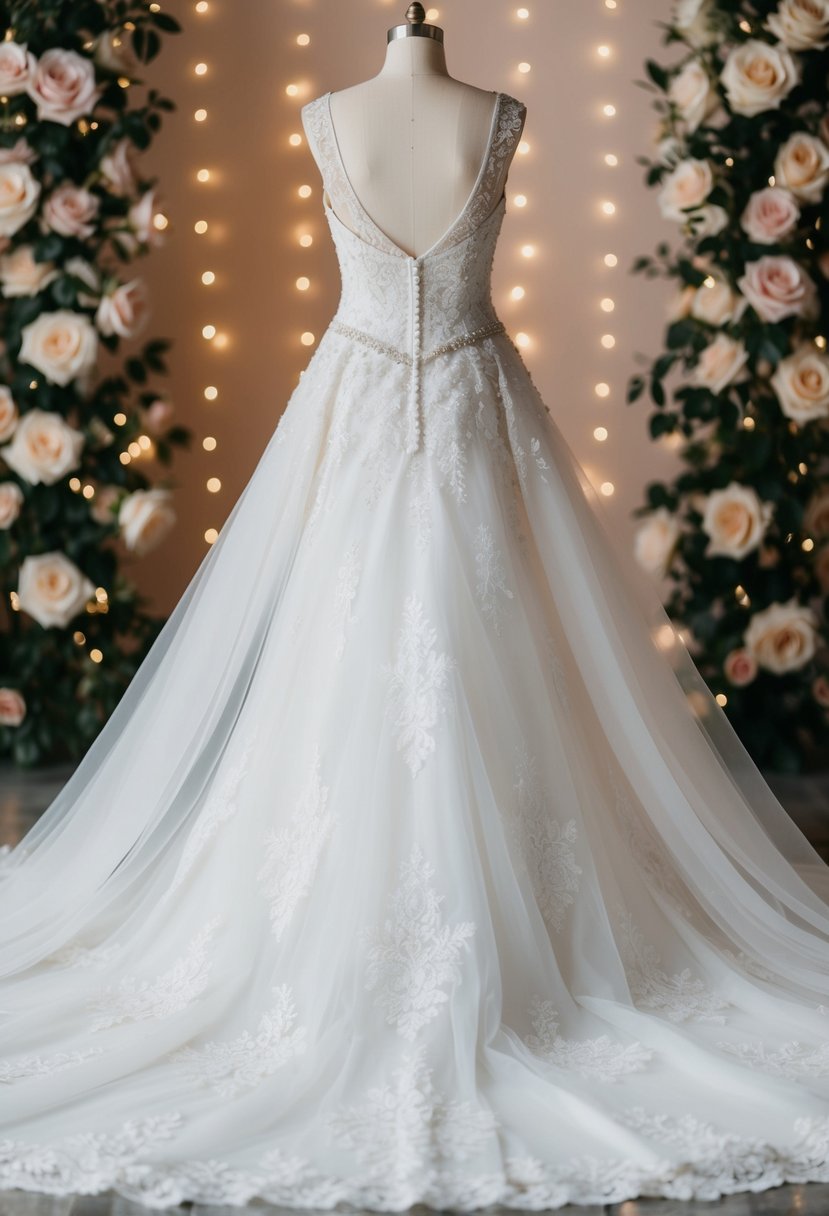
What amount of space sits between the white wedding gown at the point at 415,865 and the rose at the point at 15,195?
1334 millimetres

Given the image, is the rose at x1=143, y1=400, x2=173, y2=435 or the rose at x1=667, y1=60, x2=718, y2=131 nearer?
the rose at x1=667, y1=60, x2=718, y2=131

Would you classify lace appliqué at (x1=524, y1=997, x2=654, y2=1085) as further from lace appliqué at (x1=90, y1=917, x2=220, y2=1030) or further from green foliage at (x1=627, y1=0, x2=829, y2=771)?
green foliage at (x1=627, y1=0, x2=829, y2=771)

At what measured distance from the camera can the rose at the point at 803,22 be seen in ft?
11.3

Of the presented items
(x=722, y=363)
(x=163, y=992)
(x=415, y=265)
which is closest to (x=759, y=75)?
(x=722, y=363)

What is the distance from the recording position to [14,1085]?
1.89 m

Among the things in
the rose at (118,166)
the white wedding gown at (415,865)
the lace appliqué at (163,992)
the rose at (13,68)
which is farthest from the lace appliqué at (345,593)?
the rose at (13,68)

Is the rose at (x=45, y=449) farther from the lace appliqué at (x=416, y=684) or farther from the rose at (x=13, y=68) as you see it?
the lace appliqué at (x=416, y=684)

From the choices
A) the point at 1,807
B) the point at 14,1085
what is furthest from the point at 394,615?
the point at 1,807

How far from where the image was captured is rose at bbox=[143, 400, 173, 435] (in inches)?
145

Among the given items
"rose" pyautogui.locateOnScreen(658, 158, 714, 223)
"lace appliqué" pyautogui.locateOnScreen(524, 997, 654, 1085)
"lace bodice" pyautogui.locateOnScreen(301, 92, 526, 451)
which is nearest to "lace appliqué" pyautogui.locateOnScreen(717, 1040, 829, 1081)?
"lace appliqué" pyautogui.locateOnScreen(524, 997, 654, 1085)

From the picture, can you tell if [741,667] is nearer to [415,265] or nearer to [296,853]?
[415,265]

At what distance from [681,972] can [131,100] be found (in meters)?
3.17

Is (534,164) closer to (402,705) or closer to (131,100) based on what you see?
(131,100)

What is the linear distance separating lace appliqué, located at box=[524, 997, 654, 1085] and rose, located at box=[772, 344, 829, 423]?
6.75 ft
